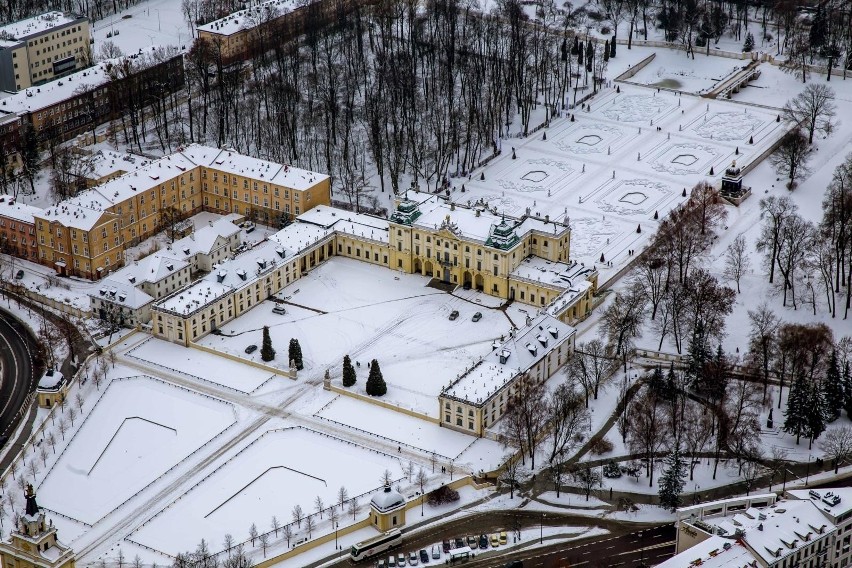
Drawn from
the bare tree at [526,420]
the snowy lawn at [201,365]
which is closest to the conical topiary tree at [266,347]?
the snowy lawn at [201,365]

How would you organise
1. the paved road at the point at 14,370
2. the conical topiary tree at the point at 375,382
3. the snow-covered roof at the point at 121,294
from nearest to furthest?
the conical topiary tree at the point at 375,382 → the paved road at the point at 14,370 → the snow-covered roof at the point at 121,294

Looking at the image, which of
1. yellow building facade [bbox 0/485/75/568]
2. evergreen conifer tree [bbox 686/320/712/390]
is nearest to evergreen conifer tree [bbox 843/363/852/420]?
evergreen conifer tree [bbox 686/320/712/390]

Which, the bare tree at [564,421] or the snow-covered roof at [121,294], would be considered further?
the snow-covered roof at [121,294]

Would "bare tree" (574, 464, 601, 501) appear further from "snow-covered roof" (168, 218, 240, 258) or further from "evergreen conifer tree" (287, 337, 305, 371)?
"snow-covered roof" (168, 218, 240, 258)

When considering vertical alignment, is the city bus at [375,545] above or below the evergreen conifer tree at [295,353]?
below

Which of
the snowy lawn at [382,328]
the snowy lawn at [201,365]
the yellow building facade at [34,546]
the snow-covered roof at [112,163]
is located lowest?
the snowy lawn at [201,365]

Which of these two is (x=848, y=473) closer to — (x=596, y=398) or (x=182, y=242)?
(x=596, y=398)

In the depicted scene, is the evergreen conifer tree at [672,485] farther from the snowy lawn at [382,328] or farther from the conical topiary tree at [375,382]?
the conical topiary tree at [375,382]
